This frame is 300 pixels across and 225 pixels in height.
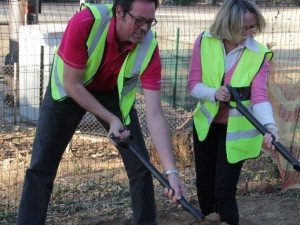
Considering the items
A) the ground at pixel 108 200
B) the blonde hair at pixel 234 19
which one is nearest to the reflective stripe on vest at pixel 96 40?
the blonde hair at pixel 234 19

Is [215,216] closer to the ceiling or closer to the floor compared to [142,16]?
closer to the floor

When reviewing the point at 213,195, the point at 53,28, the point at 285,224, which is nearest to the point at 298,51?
the point at 53,28

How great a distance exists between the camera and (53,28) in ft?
28.4

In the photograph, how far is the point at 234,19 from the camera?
3848mm

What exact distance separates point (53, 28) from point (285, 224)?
15.5 ft

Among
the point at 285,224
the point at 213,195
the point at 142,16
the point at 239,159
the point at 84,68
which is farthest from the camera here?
the point at 285,224

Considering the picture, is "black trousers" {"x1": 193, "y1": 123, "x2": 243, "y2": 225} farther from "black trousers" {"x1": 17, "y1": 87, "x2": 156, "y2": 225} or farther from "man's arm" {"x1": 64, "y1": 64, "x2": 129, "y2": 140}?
"man's arm" {"x1": 64, "y1": 64, "x2": 129, "y2": 140}

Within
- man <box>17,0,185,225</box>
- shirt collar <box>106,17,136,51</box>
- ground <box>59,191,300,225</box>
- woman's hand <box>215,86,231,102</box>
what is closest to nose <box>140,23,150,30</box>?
man <box>17,0,185,225</box>

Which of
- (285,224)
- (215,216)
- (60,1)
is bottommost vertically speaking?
(285,224)

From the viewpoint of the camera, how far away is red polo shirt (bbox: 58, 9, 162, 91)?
350cm

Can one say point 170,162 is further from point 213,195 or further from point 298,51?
point 298,51

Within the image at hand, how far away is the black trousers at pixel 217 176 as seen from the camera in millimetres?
4016

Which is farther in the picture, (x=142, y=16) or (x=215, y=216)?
(x=142, y=16)

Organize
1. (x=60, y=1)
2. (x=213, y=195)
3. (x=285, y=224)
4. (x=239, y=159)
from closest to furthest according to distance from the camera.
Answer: (x=239, y=159), (x=213, y=195), (x=285, y=224), (x=60, y=1)
